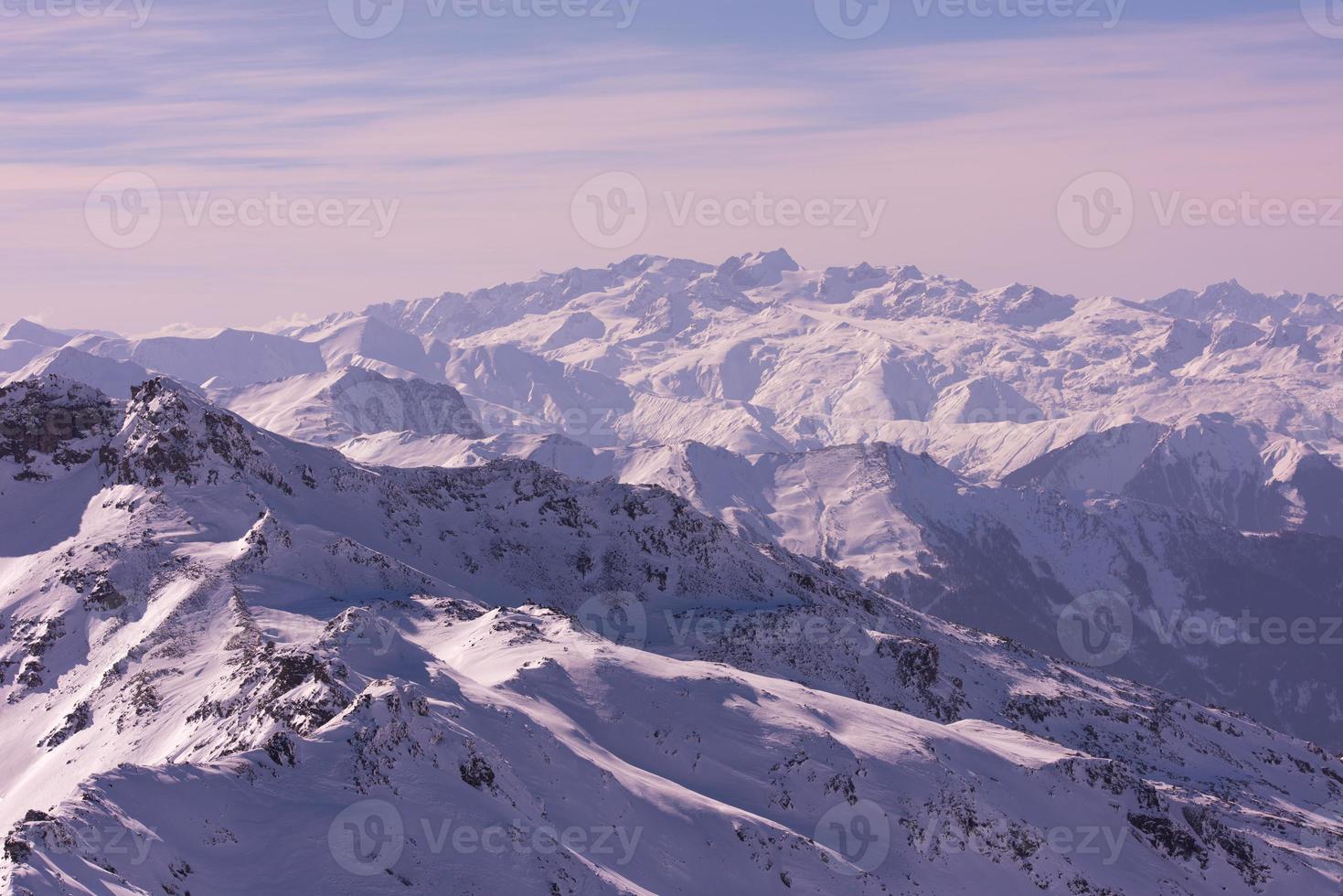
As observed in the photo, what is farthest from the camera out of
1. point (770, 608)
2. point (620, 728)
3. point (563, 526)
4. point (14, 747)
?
point (563, 526)

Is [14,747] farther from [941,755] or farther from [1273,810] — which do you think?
[1273,810]

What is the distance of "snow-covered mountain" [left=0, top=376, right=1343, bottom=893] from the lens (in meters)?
46.9

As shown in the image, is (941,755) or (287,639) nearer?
(287,639)

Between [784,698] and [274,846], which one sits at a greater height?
[274,846]

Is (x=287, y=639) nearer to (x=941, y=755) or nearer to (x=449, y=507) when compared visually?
(x=941, y=755)

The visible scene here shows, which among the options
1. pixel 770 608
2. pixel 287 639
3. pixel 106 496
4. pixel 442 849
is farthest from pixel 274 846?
pixel 770 608

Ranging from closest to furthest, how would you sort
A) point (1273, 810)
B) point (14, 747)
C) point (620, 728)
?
point (14, 747), point (620, 728), point (1273, 810)

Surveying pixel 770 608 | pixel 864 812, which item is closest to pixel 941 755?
pixel 864 812

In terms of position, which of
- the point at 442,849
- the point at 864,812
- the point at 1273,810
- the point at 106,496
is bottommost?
the point at 1273,810

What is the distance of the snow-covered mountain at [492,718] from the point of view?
46.9 meters

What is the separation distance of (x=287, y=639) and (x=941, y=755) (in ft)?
143

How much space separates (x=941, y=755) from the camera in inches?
3046

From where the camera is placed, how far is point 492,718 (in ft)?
203

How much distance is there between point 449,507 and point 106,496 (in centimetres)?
3914
